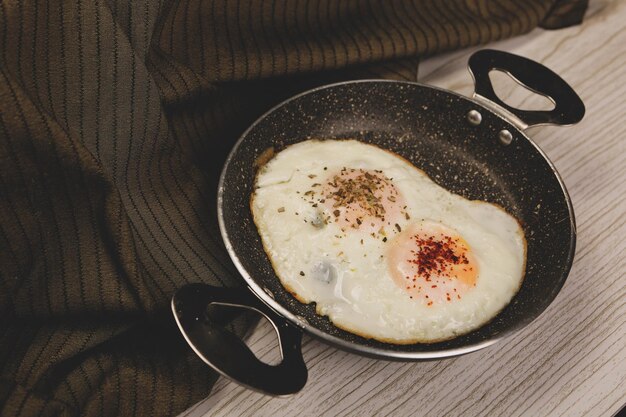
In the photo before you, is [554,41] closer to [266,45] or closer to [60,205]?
[266,45]

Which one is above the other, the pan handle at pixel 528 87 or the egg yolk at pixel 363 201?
the pan handle at pixel 528 87

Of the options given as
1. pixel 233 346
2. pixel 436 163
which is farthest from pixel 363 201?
pixel 233 346

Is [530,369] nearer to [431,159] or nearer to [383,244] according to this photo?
[383,244]

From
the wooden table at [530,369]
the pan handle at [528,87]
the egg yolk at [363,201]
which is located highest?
the pan handle at [528,87]

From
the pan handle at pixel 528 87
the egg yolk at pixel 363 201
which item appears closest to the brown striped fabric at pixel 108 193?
the egg yolk at pixel 363 201

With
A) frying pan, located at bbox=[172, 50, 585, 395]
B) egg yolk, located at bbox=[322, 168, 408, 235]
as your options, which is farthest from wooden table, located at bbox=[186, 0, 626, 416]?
egg yolk, located at bbox=[322, 168, 408, 235]

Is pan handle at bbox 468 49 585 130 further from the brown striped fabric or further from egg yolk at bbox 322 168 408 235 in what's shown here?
the brown striped fabric

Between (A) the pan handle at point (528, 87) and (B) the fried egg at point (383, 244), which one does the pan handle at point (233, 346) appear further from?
(A) the pan handle at point (528, 87)
